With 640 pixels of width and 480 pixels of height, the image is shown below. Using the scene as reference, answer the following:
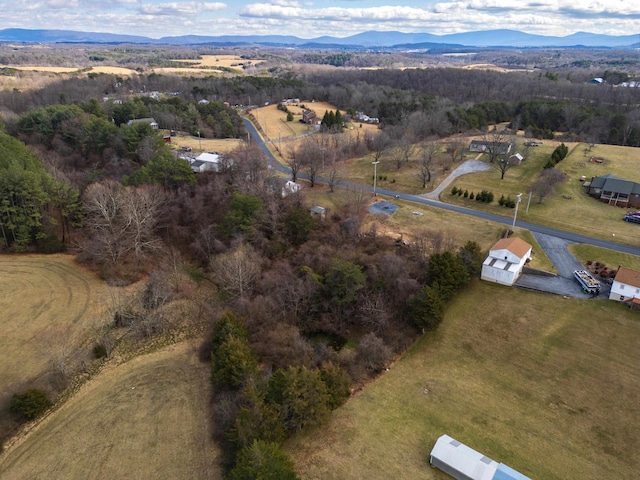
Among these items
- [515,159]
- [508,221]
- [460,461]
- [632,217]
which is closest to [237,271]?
[460,461]

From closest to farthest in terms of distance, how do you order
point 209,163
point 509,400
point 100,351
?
1. point 509,400
2. point 100,351
3. point 209,163

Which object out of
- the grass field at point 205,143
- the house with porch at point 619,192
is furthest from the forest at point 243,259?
the house with porch at point 619,192

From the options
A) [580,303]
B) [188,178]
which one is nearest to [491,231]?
[580,303]

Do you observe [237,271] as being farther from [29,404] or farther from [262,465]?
[262,465]

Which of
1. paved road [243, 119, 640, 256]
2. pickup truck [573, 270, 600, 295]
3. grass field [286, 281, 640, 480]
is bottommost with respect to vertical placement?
grass field [286, 281, 640, 480]

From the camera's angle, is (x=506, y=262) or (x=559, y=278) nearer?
(x=559, y=278)

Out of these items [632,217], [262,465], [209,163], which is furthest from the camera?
[209,163]

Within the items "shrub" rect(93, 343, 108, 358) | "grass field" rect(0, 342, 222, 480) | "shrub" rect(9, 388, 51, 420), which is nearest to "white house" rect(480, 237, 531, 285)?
"grass field" rect(0, 342, 222, 480)

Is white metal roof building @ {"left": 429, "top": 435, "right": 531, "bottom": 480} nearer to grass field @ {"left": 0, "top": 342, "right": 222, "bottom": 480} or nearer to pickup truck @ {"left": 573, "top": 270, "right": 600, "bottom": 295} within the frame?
grass field @ {"left": 0, "top": 342, "right": 222, "bottom": 480}
